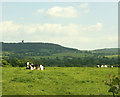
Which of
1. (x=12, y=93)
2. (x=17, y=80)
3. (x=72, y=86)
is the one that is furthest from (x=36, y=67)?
(x=12, y=93)

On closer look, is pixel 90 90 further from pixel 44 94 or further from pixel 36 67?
pixel 36 67

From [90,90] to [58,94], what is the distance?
8.85ft

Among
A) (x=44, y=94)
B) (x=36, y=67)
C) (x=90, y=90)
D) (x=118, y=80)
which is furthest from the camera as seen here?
(x=36, y=67)

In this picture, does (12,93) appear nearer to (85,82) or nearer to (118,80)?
(85,82)

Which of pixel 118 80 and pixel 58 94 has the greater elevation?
pixel 118 80

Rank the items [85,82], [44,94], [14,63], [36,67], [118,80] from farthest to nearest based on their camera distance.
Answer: [14,63] → [36,67] → [85,82] → [44,94] → [118,80]

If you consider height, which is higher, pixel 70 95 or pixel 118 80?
pixel 118 80

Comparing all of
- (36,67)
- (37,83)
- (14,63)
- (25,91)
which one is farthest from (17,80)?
(14,63)

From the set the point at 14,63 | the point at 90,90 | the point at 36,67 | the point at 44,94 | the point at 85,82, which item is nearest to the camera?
the point at 44,94

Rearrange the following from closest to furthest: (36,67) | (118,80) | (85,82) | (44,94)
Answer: (118,80)
(44,94)
(85,82)
(36,67)

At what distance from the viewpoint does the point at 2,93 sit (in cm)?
1360

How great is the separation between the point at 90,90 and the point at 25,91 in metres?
4.72

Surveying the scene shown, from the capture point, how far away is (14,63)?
47906 millimetres

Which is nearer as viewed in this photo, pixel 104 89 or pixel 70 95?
pixel 70 95
